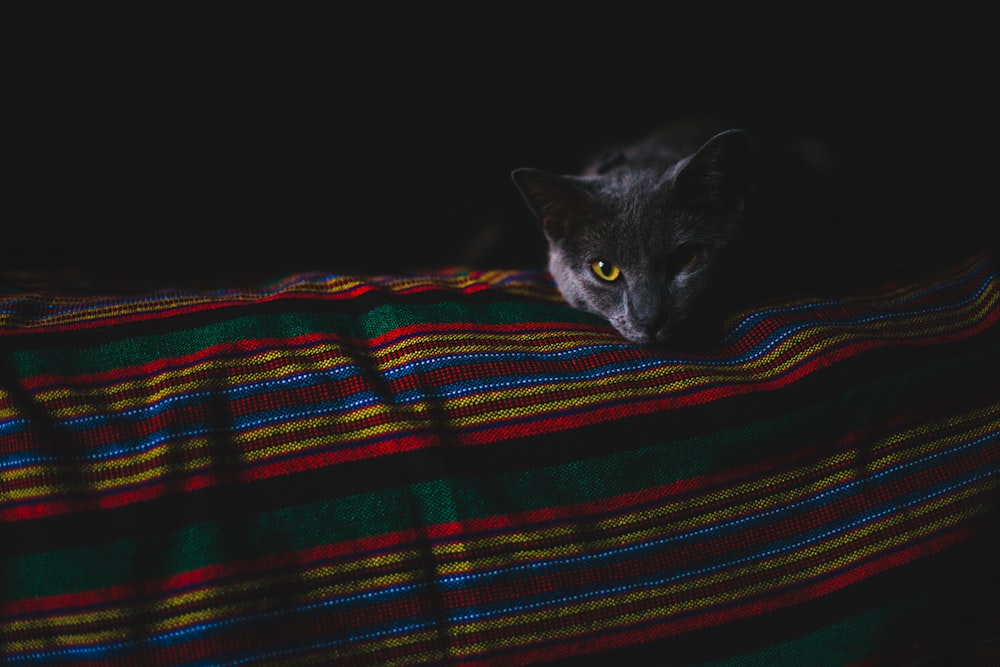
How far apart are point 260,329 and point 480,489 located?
0.33 metres

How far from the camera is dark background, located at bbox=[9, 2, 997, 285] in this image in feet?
3.67

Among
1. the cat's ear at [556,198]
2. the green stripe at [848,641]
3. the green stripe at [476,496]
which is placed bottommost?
the green stripe at [848,641]

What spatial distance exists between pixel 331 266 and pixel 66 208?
0.51 meters

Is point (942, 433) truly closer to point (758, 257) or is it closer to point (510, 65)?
point (758, 257)

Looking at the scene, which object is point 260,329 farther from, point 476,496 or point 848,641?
point 848,641

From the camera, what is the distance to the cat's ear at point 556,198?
0.89 m

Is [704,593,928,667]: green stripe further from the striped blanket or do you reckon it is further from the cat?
the cat

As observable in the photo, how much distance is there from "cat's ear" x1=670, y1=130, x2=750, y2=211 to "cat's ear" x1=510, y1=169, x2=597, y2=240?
0.44 feet

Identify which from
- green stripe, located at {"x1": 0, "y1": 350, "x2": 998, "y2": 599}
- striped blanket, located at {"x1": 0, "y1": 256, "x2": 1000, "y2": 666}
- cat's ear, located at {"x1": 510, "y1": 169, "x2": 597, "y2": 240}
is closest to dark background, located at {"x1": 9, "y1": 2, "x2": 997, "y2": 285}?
cat's ear, located at {"x1": 510, "y1": 169, "x2": 597, "y2": 240}

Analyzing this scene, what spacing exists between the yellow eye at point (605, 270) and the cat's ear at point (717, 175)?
0.42 feet

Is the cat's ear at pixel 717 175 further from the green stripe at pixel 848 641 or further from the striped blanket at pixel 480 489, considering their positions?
the green stripe at pixel 848 641

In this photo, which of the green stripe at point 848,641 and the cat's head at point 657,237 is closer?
the green stripe at point 848,641

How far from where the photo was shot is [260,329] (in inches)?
28.7

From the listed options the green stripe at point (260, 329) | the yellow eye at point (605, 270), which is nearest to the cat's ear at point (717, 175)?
the yellow eye at point (605, 270)
